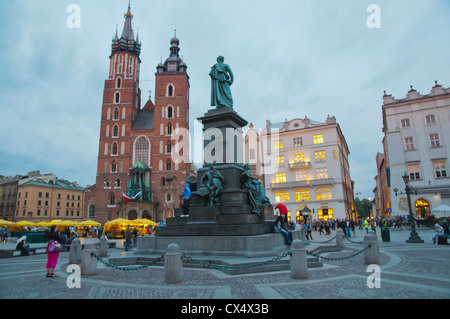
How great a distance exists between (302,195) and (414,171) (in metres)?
14.4

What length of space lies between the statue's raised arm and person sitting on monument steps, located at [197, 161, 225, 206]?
3353 millimetres

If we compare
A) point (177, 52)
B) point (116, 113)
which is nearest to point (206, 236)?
point (116, 113)

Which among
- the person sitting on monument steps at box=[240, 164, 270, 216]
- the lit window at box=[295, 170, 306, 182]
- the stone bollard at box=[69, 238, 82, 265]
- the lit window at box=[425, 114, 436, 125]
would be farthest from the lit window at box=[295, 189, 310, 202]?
the stone bollard at box=[69, 238, 82, 265]

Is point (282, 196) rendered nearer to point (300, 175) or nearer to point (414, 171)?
point (300, 175)

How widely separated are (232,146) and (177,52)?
5565 cm

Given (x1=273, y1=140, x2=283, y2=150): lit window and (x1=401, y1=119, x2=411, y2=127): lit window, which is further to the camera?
(x1=273, y1=140, x2=283, y2=150): lit window

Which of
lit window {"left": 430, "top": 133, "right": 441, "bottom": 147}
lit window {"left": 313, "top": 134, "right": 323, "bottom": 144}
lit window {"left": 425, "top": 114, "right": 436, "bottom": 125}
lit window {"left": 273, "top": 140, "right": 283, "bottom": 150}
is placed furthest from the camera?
lit window {"left": 273, "top": 140, "right": 283, "bottom": 150}

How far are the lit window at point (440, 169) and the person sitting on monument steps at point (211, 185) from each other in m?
33.9

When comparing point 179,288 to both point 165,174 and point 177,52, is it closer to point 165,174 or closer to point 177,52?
point 165,174

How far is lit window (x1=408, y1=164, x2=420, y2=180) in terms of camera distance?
34800 mm

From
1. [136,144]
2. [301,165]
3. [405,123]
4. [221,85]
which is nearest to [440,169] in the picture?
[405,123]

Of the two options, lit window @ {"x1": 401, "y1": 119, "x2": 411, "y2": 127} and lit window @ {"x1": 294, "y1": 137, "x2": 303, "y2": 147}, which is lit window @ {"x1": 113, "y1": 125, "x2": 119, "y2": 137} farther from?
lit window @ {"x1": 401, "y1": 119, "x2": 411, "y2": 127}

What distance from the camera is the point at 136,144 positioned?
55812mm

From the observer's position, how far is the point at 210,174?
11.0m
